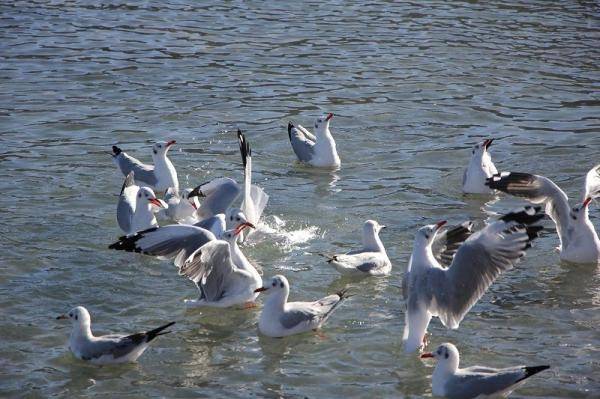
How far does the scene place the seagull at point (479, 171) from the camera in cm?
1316

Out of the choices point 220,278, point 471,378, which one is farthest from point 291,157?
point 471,378

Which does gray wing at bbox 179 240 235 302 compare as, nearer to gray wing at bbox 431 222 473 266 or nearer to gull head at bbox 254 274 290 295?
gull head at bbox 254 274 290 295

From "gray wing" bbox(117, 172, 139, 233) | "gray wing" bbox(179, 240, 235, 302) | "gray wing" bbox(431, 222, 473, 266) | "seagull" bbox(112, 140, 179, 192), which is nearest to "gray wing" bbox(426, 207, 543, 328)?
"gray wing" bbox(431, 222, 473, 266)

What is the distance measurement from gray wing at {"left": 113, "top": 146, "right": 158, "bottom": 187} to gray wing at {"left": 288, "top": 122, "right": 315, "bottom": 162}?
2026 mm

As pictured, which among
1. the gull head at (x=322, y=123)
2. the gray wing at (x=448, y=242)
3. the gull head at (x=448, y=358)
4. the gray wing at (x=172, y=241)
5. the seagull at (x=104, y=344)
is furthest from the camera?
the gull head at (x=322, y=123)

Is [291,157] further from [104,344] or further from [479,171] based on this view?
[104,344]

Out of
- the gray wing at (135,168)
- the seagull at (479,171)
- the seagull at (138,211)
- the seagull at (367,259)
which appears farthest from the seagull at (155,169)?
the seagull at (479,171)

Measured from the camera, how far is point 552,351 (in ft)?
30.5

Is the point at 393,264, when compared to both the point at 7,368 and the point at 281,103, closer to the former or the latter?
the point at 7,368

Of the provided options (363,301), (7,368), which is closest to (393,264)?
(363,301)

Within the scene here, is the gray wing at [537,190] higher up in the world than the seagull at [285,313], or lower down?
higher up

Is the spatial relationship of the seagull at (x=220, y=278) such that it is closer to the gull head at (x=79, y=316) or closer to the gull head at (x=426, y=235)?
the gull head at (x=79, y=316)

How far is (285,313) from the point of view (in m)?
9.57

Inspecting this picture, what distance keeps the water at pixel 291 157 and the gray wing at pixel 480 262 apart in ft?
1.27
